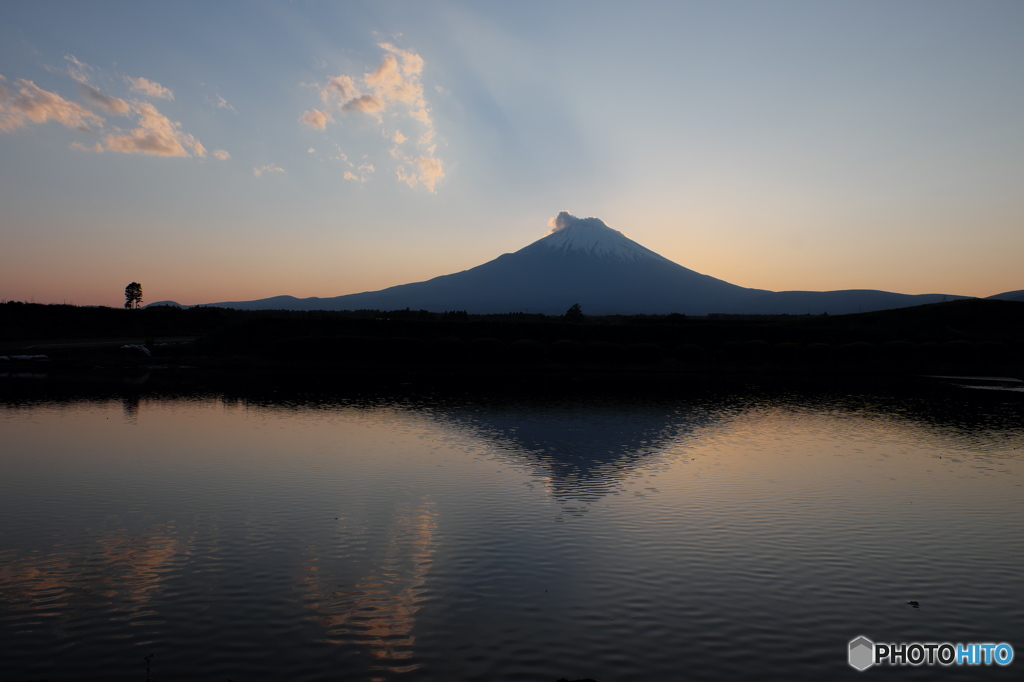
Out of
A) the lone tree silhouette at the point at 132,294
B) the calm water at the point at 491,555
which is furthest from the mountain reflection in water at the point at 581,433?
the lone tree silhouette at the point at 132,294

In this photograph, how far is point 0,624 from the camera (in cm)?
841

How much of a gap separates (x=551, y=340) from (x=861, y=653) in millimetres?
55060

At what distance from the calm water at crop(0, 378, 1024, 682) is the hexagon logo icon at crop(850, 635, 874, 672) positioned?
16 centimetres

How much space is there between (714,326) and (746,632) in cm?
6085

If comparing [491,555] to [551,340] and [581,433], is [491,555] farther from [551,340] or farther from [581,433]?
[551,340]

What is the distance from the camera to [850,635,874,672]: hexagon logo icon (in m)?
8.17

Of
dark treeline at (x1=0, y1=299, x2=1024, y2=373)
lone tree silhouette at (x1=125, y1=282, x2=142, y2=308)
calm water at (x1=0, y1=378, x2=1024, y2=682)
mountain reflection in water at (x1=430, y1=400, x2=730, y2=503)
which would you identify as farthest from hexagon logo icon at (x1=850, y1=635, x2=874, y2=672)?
lone tree silhouette at (x1=125, y1=282, x2=142, y2=308)

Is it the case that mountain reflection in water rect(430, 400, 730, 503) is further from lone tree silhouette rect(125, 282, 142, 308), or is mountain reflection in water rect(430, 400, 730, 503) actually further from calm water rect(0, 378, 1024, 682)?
lone tree silhouette rect(125, 282, 142, 308)

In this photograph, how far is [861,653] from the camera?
842cm

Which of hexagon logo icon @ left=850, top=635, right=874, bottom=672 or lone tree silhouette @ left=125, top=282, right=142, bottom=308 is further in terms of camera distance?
lone tree silhouette @ left=125, top=282, right=142, bottom=308

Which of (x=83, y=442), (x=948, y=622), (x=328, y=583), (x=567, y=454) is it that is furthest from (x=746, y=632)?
(x=83, y=442)

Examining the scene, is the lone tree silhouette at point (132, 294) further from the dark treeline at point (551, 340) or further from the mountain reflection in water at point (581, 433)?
the mountain reflection in water at point (581, 433)

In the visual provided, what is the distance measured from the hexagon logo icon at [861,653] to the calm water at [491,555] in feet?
0.54

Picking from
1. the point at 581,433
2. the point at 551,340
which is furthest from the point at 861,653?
the point at 551,340
